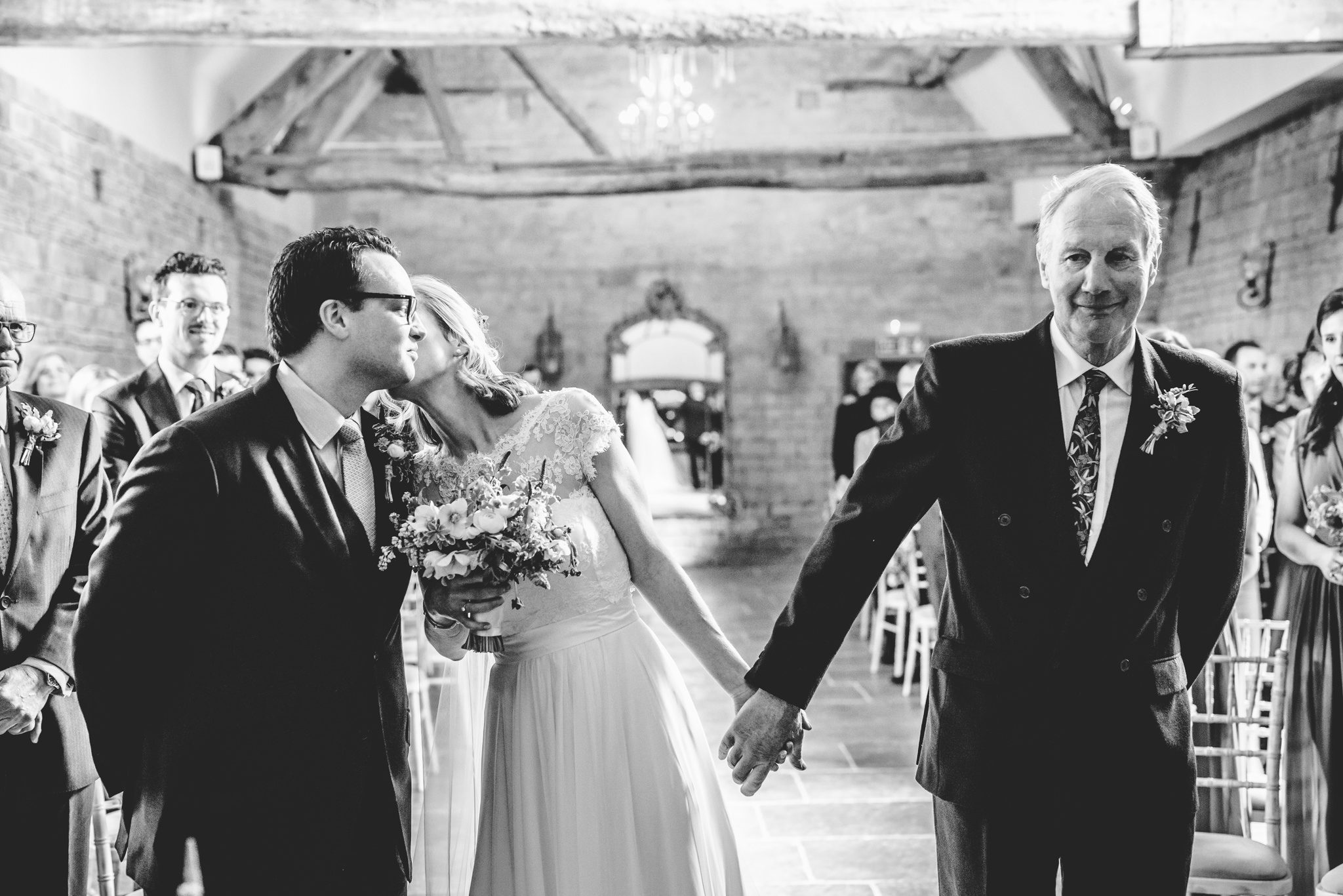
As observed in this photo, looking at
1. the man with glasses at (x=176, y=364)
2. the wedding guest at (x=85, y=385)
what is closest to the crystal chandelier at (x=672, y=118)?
the wedding guest at (x=85, y=385)

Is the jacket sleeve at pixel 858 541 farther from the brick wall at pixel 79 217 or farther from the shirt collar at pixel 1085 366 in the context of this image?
the brick wall at pixel 79 217

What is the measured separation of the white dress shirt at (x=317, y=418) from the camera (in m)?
1.94

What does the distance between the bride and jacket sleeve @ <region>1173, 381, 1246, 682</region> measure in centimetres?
78

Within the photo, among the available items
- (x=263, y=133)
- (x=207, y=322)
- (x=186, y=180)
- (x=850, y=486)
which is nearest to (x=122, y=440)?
(x=207, y=322)

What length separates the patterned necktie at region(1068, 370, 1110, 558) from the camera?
1.94 m

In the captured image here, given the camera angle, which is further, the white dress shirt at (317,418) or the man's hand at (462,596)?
the man's hand at (462,596)

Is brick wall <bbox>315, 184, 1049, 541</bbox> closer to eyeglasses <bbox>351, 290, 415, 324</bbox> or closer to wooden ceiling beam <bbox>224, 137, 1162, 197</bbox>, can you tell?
wooden ceiling beam <bbox>224, 137, 1162, 197</bbox>

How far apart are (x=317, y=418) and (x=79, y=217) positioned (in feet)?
22.4

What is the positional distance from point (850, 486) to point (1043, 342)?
0.40 m

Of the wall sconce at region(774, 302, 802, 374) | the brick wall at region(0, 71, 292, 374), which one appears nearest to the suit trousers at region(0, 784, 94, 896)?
the brick wall at region(0, 71, 292, 374)

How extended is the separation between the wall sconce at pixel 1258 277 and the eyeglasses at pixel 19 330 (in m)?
9.13

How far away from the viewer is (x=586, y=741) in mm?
2293

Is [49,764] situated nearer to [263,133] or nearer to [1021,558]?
[1021,558]

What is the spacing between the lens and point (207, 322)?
387cm
